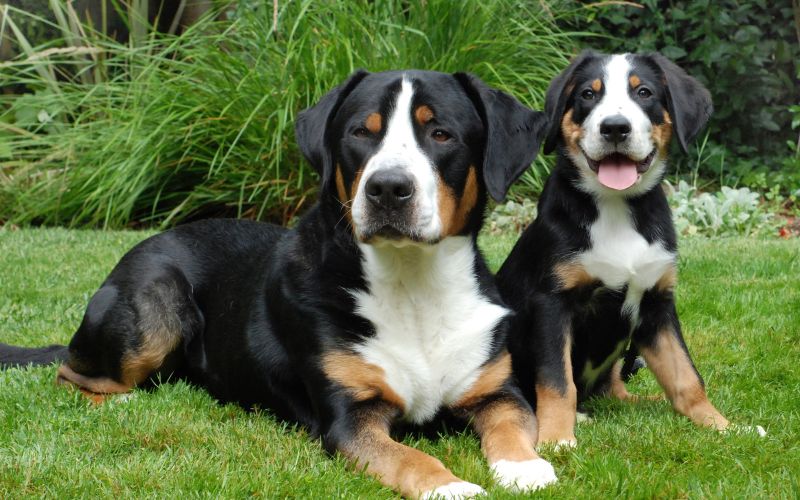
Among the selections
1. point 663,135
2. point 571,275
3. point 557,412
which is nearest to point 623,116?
point 663,135

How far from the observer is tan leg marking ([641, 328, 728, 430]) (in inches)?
149

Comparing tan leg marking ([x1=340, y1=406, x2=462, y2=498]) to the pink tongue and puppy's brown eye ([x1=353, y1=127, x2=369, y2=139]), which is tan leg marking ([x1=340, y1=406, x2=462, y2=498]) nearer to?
puppy's brown eye ([x1=353, y1=127, x2=369, y2=139])

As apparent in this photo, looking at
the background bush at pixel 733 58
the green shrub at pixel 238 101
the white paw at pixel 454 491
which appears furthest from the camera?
the background bush at pixel 733 58

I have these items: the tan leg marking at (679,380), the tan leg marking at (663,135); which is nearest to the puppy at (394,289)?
the tan leg marking at (663,135)

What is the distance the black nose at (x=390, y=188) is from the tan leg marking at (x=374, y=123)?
306mm

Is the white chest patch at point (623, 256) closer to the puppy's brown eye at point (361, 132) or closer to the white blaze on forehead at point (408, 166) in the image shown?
the white blaze on forehead at point (408, 166)

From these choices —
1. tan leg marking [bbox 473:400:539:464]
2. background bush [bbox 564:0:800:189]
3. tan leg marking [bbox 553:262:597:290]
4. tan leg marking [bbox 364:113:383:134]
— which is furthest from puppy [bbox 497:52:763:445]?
background bush [bbox 564:0:800:189]

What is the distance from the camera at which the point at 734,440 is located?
346cm

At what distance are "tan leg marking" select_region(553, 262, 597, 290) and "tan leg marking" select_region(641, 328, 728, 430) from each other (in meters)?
0.42

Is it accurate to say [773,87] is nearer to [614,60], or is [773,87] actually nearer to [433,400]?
[614,60]

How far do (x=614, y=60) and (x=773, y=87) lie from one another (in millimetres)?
7522

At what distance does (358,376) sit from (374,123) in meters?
0.91

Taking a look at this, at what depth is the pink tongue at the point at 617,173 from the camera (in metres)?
3.88

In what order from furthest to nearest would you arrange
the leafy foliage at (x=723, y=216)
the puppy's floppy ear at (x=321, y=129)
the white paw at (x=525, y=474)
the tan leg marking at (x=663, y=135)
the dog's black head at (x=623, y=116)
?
the leafy foliage at (x=723, y=216), the tan leg marking at (x=663, y=135), the dog's black head at (x=623, y=116), the puppy's floppy ear at (x=321, y=129), the white paw at (x=525, y=474)
